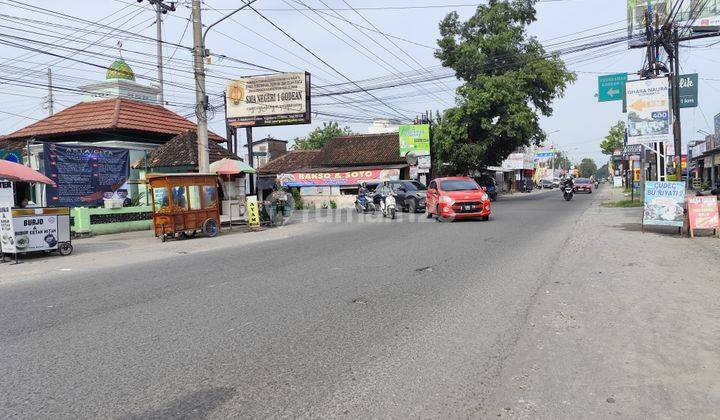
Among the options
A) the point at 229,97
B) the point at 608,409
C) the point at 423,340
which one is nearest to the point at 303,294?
the point at 423,340

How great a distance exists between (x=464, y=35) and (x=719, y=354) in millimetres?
36369

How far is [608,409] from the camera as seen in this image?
12.0 ft

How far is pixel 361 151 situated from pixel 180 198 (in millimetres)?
29596

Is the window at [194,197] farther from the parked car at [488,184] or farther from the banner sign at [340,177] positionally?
the parked car at [488,184]

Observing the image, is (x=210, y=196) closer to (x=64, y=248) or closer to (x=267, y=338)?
(x=64, y=248)

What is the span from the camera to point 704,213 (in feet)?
42.1

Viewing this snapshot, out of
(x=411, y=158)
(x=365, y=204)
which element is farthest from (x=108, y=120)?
(x=411, y=158)

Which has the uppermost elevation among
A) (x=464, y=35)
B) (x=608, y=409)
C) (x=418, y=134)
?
(x=464, y=35)

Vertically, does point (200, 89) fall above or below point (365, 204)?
above

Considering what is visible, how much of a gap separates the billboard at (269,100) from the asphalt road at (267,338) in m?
23.3

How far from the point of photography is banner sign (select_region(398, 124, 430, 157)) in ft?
134

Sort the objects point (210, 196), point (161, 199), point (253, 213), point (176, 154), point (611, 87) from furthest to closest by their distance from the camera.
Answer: point (611, 87)
point (176, 154)
point (253, 213)
point (210, 196)
point (161, 199)

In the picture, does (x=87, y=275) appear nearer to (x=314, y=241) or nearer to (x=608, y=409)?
(x=314, y=241)

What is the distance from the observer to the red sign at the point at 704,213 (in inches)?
501
